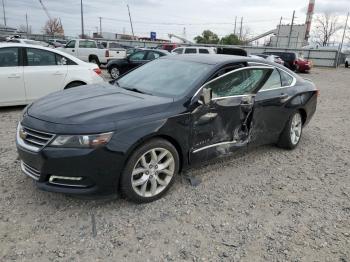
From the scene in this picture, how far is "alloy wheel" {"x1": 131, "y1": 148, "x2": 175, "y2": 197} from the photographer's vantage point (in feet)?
11.6

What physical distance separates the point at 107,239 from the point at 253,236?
135cm

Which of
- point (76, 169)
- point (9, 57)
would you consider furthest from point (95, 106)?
point (9, 57)

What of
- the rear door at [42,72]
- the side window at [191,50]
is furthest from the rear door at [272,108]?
the side window at [191,50]

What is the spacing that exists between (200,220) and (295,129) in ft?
9.92

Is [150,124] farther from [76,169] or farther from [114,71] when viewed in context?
[114,71]

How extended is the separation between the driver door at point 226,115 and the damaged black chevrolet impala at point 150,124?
0.04 ft

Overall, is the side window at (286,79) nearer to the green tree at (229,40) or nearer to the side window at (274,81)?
the side window at (274,81)

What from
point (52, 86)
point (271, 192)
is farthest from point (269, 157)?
point (52, 86)

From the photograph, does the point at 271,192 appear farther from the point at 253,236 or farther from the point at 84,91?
the point at 84,91

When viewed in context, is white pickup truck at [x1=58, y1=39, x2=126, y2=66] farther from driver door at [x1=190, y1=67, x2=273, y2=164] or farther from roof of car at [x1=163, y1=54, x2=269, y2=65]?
driver door at [x1=190, y1=67, x2=273, y2=164]

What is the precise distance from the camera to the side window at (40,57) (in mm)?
7164

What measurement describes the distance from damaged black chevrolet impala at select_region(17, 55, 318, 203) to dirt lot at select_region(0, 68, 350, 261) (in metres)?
0.31

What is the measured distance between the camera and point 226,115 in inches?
166

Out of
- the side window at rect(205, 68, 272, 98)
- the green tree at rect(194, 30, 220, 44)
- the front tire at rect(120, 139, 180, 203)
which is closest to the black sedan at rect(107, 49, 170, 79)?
the side window at rect(205, 68, 272, 98)
